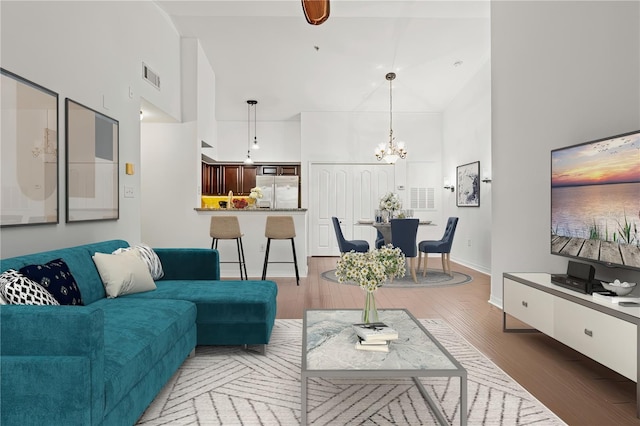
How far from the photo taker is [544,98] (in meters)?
3.86

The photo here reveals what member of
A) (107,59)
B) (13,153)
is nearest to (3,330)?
(13,153)

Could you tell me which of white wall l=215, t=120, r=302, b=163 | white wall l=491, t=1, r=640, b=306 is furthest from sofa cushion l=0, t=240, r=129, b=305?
white wall l=215, t=120, r=302, b=163

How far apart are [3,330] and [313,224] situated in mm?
7877

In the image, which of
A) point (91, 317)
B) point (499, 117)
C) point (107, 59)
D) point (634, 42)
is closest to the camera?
point (91, 317)

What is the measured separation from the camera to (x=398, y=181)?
31.2 feet

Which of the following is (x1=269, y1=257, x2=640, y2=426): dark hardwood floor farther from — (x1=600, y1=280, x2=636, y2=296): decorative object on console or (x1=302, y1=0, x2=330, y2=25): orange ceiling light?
(x1=302, y1=0, x2=330, y2=25): orange ceiling light

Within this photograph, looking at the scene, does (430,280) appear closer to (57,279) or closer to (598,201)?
(598,201)

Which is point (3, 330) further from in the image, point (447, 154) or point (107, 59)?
point (447, 154)

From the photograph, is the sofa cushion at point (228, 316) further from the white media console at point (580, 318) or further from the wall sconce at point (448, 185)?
the wall sconce at point (448, 185)

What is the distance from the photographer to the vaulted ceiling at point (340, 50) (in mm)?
5570

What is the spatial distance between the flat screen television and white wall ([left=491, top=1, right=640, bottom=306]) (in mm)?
228

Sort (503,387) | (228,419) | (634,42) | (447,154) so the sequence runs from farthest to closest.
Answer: (447,154), (634,42), (503,387), (228,419)

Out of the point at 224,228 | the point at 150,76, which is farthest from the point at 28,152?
the point at 224,228

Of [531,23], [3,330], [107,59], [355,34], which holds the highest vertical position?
[355,34]
